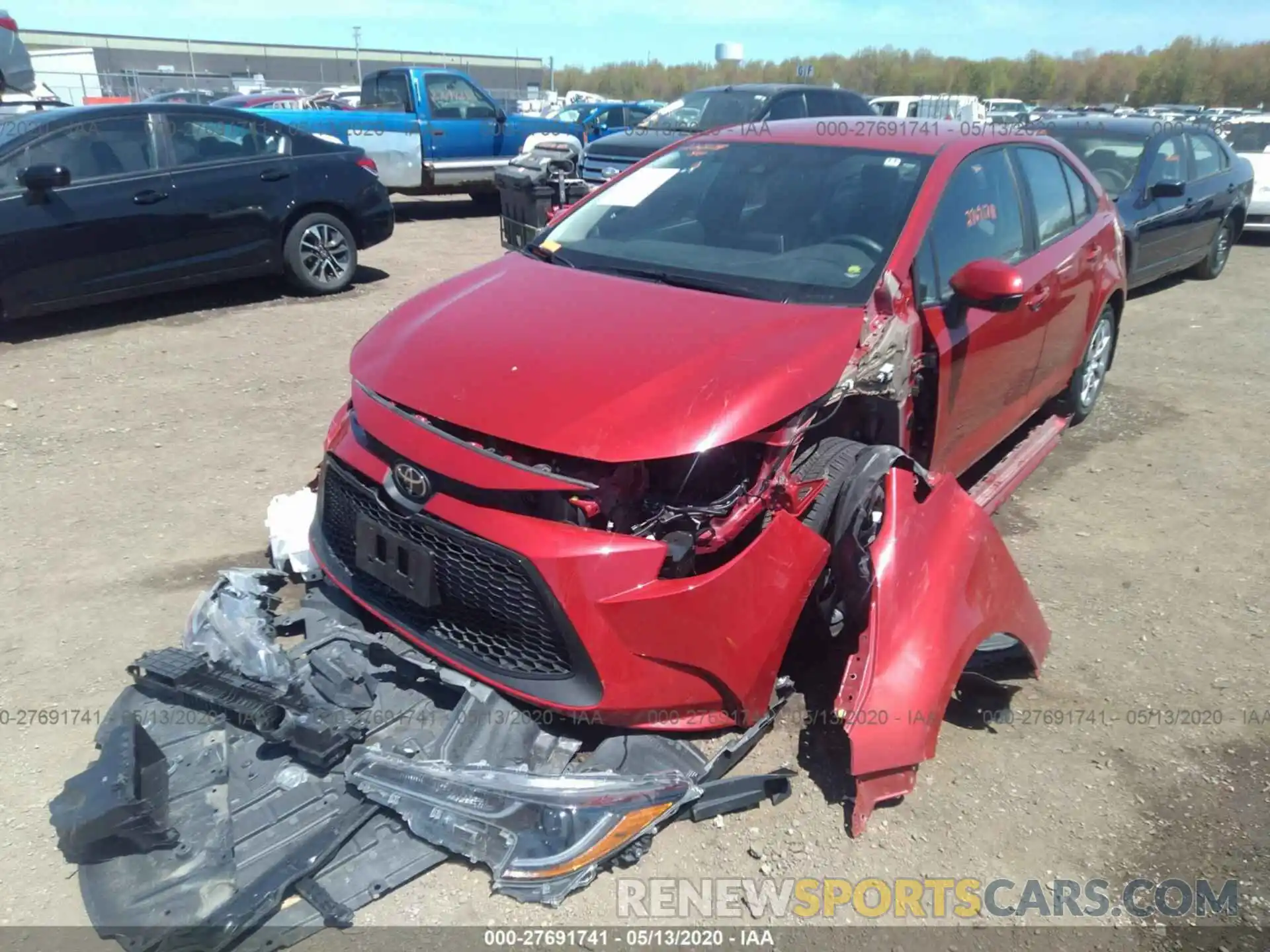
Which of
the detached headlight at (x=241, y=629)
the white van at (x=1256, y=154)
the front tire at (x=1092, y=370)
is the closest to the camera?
the detached headlight at (x=241, y=629)

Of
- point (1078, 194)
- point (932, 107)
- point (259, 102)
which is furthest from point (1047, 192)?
point (932, 107)

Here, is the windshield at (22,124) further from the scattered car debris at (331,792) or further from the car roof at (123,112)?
the scattered car debris at (331,792)

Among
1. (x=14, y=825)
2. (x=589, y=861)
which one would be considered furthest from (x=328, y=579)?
(x=589, y=861)

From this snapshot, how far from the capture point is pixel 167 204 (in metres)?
7.23

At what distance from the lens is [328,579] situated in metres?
3.20

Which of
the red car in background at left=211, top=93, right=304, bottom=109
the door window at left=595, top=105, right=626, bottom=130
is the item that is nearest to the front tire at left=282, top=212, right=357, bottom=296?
the red car in background at left=211, top=93, right=304, bottom=109

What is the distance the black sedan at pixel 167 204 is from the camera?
6680mm

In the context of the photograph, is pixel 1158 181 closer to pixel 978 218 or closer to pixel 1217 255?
→ pixel 1217 255

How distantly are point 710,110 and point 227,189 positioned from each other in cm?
→ 586

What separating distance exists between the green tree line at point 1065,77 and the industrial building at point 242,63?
17054 millimetres

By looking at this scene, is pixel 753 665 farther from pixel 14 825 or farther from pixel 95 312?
pixel 95 312

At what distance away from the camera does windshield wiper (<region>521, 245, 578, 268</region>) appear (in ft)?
12.4

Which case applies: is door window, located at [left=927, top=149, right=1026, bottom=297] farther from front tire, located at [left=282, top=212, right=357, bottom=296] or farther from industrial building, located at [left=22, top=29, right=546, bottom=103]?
industrial building, located at [left=22, top=29, right=546, bottom=103]

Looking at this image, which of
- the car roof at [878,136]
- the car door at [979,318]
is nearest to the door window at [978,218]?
the car door at [979,318]
